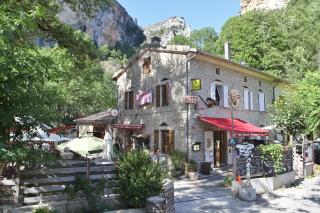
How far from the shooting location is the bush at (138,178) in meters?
9.46

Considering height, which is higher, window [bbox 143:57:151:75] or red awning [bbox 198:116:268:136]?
window [bbox 143:57:151:75]

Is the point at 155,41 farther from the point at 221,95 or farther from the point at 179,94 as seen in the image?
the point at 221,95

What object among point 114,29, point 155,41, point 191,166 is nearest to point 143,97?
point 155,41

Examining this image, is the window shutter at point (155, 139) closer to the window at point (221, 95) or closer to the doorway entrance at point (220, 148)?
the doorway entrance at point (220, 148)

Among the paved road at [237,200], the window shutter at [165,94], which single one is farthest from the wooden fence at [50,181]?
the window shutter at [165,94]

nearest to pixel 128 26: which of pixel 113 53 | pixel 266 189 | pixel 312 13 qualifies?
pixel 113 53

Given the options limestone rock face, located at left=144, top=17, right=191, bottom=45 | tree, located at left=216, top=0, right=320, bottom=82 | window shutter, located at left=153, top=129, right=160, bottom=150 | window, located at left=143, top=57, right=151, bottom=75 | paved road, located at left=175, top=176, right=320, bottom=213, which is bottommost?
paved road, located at left=175, top=176, right=320, bottom=213

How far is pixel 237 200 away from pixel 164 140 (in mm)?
9580

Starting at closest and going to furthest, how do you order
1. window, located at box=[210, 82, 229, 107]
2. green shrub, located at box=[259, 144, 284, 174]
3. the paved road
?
the paved road
green shrub, located at box=[259, 144, 284, 174]
window, located at box=[210, 82, 229, 107]

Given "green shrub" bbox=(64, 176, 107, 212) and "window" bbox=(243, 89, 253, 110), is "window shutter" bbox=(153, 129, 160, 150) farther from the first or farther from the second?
"green shrub" bbox=(64, 176, 107, 212)

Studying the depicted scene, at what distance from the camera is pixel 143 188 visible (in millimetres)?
9508

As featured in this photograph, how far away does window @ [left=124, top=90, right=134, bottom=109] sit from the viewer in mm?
25812

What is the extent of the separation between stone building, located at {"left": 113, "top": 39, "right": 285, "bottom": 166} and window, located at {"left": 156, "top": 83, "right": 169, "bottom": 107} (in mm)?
64

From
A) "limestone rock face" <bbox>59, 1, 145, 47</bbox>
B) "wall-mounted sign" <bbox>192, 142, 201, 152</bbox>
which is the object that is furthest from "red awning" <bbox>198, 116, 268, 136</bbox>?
"limestone rock face" <bbox>59, 1, 145, 47</bbox>
